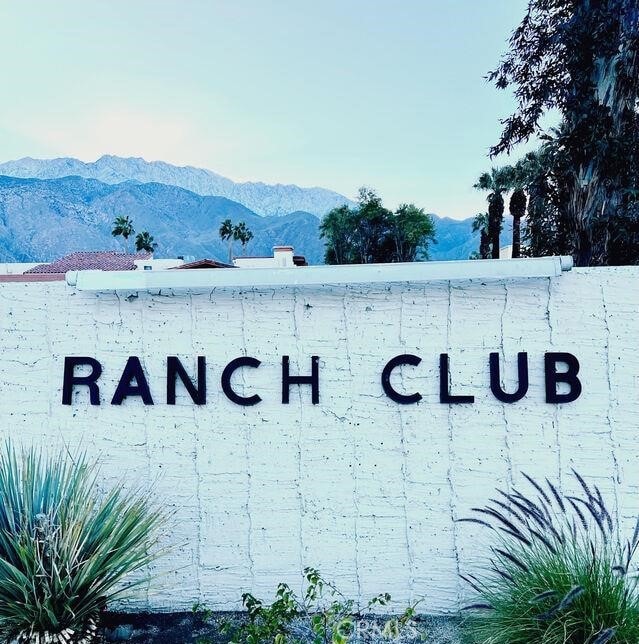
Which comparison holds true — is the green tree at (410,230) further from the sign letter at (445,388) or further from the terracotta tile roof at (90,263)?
the sign letter at (445,388)

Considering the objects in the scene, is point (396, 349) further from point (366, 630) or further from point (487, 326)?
point (366, 630)

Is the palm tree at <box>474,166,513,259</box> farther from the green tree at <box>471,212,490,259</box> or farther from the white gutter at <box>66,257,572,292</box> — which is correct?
the white gutter at <box>66,257,572,292</box>

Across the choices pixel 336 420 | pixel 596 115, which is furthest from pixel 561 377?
pixel 596 115

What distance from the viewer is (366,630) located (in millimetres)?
3609

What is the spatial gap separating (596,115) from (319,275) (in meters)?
10.4

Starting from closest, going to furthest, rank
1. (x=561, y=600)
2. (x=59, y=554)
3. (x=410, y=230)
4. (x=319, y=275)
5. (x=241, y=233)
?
(x=561, y=600), (x=59, y=554), (x=319, y=275), (x=410, y=230), (x=241, y=233)

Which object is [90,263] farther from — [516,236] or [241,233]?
[516,236]

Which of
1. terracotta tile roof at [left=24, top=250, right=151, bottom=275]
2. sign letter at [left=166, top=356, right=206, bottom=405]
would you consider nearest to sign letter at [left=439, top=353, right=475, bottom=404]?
sign letter at [left=166, top=356, right=206, bottom=405]

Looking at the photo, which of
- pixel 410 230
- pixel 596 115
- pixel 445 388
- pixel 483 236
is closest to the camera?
pixel 445 388

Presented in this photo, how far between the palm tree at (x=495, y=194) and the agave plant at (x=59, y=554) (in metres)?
33.4

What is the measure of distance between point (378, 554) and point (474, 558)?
0.68 m

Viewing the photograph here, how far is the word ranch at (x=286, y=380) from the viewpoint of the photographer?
374cm

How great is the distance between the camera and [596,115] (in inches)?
445

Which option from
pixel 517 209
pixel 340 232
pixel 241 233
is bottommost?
pixel 517 209
